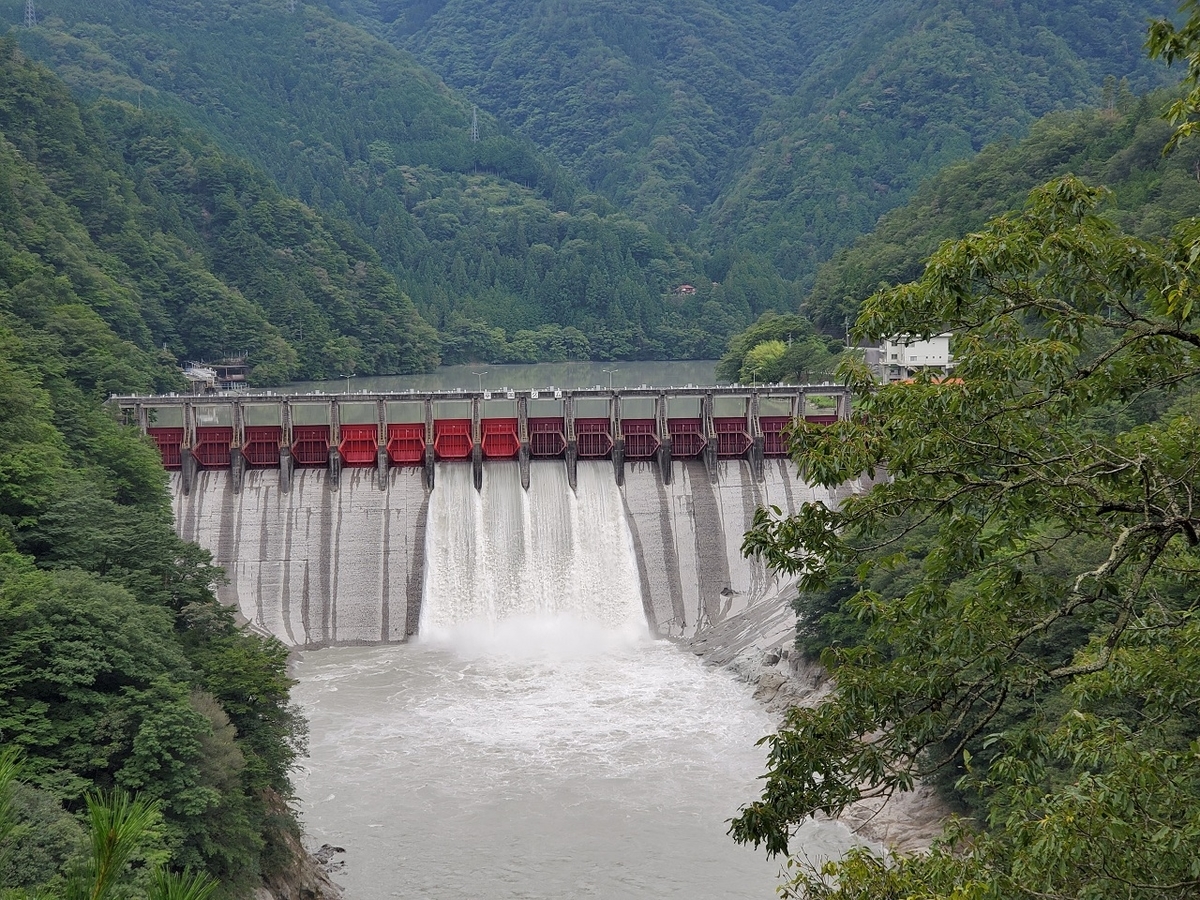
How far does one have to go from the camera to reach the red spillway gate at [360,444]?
48.8 m

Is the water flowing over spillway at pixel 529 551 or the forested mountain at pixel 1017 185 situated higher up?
the forested mountain at pixel 1017 185

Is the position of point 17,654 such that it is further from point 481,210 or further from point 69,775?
point 481,210

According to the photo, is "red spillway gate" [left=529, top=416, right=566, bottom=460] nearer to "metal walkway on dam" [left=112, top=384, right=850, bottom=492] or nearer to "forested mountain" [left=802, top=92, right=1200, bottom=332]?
"metal walkway on dam" [left=112, top=384, right=850, bottom=492]

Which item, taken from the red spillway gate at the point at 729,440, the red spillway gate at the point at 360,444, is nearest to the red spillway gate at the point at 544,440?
the red spillway gate at the point at 360,444

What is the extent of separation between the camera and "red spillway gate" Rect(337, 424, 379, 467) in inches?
1921

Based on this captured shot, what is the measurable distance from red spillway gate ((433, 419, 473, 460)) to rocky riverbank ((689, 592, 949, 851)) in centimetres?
1123

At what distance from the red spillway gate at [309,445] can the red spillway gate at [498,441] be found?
550 cm

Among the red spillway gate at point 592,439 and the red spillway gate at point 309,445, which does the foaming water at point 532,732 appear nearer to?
the red spillway gate at point 592,439

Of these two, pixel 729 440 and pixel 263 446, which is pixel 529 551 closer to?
pixel 729 440

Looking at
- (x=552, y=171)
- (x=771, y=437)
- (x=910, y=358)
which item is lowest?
Result: (x=771, y=437)

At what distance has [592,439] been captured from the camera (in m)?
49.9

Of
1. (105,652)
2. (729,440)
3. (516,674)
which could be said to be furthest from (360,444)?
(105,652)

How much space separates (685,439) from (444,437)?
8.51 meters

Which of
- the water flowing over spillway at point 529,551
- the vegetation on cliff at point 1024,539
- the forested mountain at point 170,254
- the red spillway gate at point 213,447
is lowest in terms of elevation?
the water flowing over spillway at point 529,551
